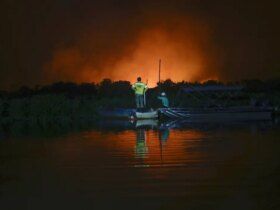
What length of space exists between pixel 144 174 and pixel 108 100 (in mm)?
21625

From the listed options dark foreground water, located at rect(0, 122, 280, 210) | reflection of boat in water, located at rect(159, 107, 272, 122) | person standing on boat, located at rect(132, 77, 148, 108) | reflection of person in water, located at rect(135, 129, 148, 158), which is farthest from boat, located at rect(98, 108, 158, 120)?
dark foreground water, located at rect(0, 122, 280, 210)

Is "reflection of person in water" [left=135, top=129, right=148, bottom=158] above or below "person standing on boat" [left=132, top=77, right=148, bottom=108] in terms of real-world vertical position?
below

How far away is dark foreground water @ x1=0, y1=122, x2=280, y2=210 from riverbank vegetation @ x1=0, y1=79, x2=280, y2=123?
41.5ft

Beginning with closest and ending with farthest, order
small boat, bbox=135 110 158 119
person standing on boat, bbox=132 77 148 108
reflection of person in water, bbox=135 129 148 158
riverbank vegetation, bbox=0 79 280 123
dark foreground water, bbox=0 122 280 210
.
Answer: dark foreground water, bbox=0 122 280 210
reflection of person in water, bbox=135 129 148 158
small boat, bbox=135 110 158 119
person standing on boat, bbox=132 77 148 108
riverbank vegetation, bbox=0 79 280 123

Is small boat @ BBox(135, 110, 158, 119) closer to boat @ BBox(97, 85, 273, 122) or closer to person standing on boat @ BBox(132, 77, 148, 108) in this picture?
boat @ BBox(97, 85, 273, 122)

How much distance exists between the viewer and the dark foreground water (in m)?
6.86

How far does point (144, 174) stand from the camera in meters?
8.79

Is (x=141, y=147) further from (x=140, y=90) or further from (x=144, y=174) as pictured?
(x=140, y=90)

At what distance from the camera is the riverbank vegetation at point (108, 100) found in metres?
27.2

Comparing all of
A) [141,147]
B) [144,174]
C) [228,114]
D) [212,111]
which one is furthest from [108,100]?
[144,174]

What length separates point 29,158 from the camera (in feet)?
37.8

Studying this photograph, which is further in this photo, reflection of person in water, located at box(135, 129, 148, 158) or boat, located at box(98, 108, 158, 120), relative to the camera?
boat, located at box(98, 108, 158, 120)

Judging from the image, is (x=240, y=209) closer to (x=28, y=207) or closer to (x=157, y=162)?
(x=28, y=207)

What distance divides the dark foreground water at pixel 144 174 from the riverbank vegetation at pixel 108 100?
1266 centimetres
